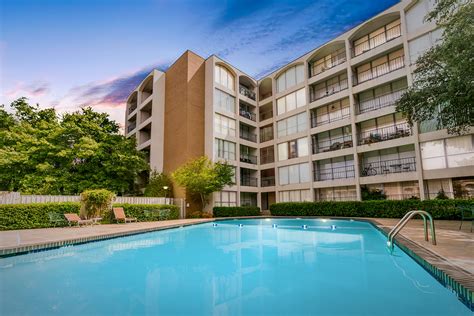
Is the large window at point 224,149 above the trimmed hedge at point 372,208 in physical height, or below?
above

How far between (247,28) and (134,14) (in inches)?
232

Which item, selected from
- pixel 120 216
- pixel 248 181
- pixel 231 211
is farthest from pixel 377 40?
pixel 120 216

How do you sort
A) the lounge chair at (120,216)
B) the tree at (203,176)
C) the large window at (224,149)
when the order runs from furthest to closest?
the large window at (224,149), the tree at (203,176), the lounge chair at (120,216)

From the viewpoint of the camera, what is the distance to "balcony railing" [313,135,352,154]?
76.7 feet

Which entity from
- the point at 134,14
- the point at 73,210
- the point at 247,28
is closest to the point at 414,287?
the point at 134,14

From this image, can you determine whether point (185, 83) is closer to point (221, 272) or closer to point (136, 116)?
point (136, 116)

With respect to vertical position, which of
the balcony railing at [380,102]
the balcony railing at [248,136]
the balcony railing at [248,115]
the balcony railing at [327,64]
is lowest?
the balcony railing at [248,136]

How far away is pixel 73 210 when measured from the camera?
1478 cm

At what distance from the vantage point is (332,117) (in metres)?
25.0

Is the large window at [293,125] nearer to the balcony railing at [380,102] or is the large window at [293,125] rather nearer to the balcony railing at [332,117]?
the balcony railing at [332,117]

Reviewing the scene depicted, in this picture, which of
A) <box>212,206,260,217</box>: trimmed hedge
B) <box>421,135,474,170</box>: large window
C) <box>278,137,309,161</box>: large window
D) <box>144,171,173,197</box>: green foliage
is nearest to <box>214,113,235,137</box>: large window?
<box>278,137,309,161</box>: large window

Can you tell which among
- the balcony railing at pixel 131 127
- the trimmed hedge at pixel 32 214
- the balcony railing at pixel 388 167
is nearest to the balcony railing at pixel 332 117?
the balcony railing at pixel 388 167

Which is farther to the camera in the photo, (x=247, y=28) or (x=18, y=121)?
(x=18, y=121)

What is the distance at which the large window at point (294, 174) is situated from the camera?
2548 cm
